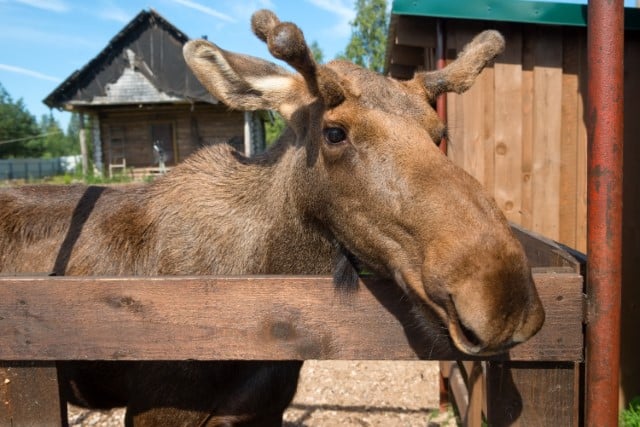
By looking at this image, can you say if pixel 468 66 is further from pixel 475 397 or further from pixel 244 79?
pixel 475 397

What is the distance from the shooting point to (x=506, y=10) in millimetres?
4555

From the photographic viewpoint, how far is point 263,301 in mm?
1879

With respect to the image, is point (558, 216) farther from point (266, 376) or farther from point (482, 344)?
point (482, 344)

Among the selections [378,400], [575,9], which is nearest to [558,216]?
[575,9]

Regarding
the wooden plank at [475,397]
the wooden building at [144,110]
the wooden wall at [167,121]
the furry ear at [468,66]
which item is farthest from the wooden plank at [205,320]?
the wooden wall at [167,121]

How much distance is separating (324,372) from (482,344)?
5134 millimetres

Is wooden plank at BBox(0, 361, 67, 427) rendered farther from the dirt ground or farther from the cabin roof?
the cabin roof

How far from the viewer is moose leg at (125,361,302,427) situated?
2588mm

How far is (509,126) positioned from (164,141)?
21979mm

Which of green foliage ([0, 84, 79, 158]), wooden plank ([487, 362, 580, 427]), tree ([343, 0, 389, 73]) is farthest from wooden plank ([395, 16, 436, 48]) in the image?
Answer: green foliage ([0, 84, 79, 158])

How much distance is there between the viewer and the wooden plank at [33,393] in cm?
194

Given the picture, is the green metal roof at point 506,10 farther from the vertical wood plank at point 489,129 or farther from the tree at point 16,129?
the tree at point 16,129

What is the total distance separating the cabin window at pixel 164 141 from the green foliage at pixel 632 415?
2238cm

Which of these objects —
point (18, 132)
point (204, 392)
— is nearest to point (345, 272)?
point (204, 392)
